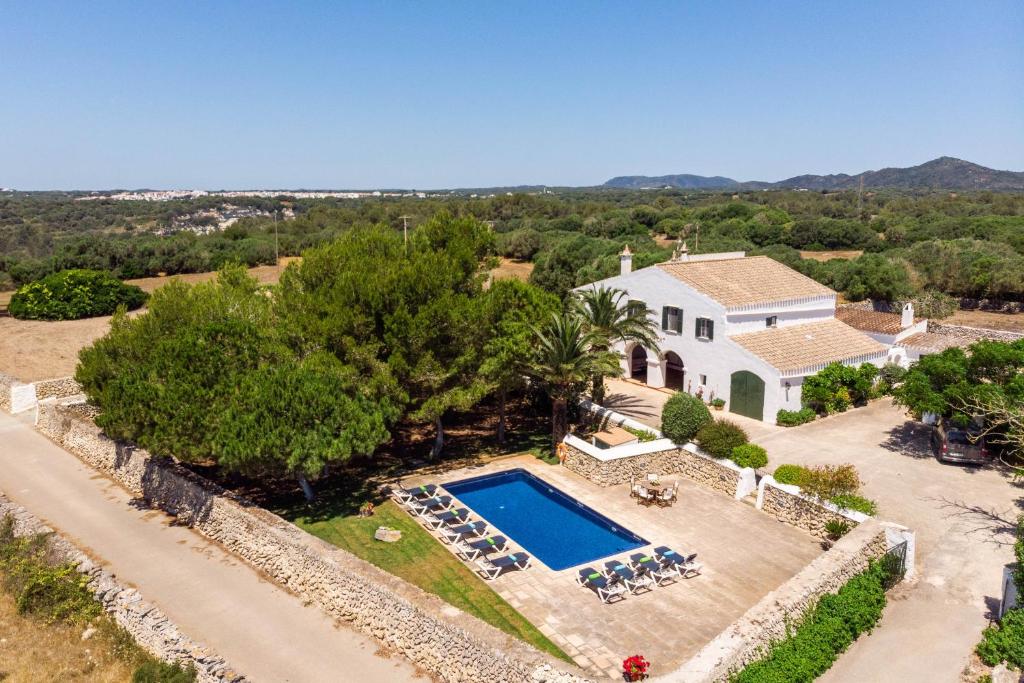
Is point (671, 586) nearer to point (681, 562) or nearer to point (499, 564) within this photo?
point (681, 562)

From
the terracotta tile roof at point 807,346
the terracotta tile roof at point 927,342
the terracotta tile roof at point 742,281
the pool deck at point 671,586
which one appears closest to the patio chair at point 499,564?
the pool deck at point 671,586

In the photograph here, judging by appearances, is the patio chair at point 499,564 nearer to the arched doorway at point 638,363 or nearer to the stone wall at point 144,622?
the stone wall at point 144,622

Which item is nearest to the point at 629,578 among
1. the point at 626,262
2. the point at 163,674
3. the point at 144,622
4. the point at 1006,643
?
the point at 1006,643

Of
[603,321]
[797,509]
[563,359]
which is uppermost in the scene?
[603,321]

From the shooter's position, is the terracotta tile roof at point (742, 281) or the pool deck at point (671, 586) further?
the terracotta tile roof at point (742, 281)

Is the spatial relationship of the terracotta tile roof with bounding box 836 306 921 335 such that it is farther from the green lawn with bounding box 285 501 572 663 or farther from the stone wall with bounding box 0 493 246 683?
the stone wall with bounding box 0 493 246 683
